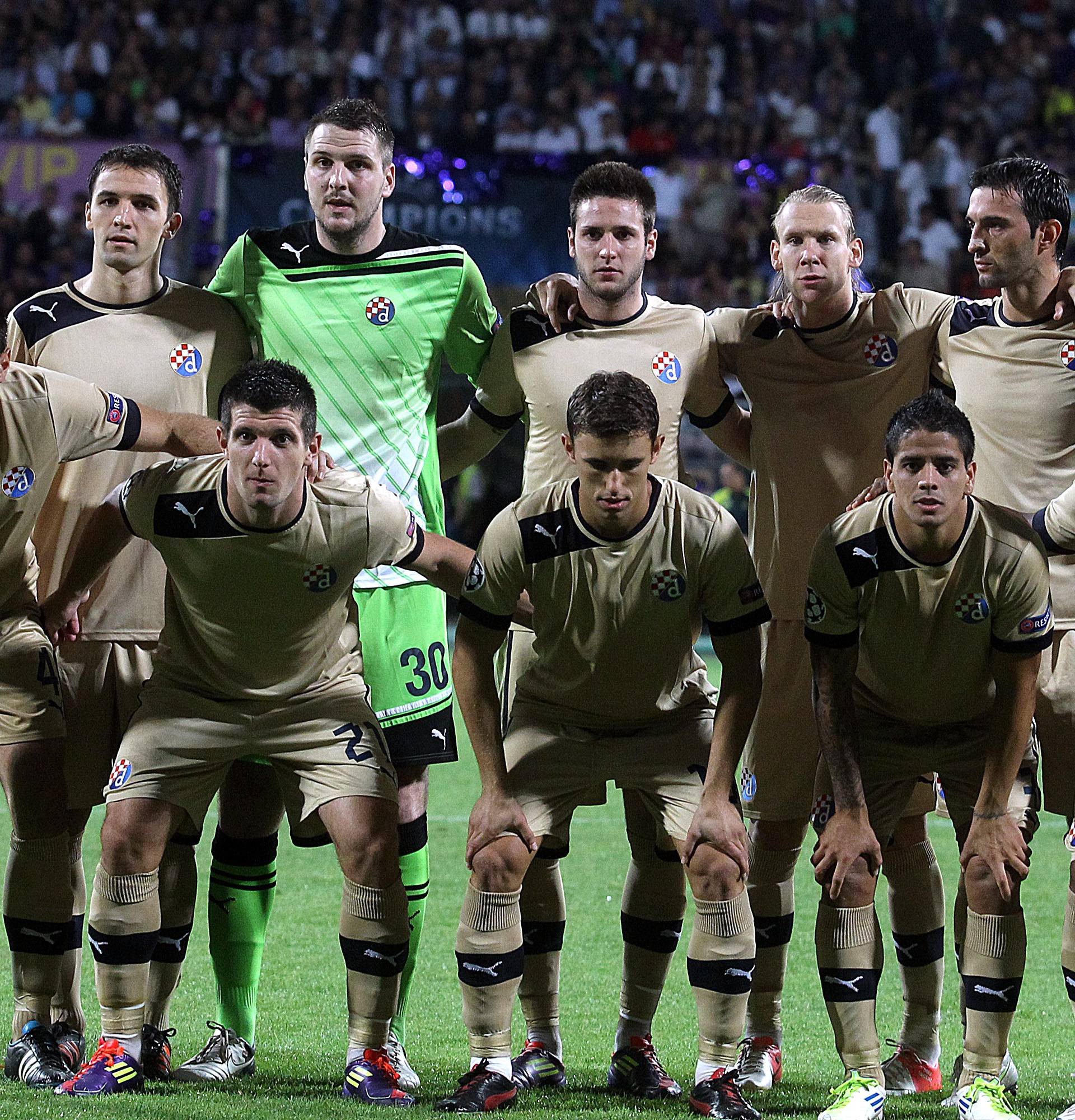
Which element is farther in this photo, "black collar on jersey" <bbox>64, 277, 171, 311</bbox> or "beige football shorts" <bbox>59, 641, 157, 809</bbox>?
"black collar on jersey" <bbox>64, 277, 171, 311</bbox>

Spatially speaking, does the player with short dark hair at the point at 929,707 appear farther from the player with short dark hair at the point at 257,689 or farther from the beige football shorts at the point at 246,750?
the beige football shorts at the point at 246,750

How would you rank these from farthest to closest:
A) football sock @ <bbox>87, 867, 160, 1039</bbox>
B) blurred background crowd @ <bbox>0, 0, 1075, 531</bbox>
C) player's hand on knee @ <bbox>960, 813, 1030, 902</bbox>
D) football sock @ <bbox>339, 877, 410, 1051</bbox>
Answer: blurred background crowd @ <bbox>0, 0, 1075, 531</bbox> < football sock @ <bbox>339, 877, 410, 1051</bbox> < football sock @ <bbox>87, 867, 160, 1039</bbox> < player's hand on knee @ <bbox>960, 813, 1030, 902</bbox>

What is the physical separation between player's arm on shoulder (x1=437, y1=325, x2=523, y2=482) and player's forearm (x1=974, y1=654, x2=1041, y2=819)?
173 cm

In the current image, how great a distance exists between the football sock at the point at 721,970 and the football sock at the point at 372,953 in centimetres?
78

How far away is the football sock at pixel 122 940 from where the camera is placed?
407 cm

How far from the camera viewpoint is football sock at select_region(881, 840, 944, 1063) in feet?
15.2

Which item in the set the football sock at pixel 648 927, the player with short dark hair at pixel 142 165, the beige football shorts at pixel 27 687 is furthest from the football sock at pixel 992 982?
the player with short dark hair at pixel 142 165

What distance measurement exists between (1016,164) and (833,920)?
2.18 metres

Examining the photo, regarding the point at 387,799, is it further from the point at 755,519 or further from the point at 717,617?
the point at 755,519

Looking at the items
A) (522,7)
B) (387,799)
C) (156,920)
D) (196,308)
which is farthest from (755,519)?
(522,7)

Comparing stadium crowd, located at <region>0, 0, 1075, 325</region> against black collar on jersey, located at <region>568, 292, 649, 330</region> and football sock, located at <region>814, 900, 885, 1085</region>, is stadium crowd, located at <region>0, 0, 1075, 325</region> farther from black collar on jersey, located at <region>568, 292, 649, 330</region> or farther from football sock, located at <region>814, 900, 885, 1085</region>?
football sock, located at <region>814, 900, 885, 1085</region>

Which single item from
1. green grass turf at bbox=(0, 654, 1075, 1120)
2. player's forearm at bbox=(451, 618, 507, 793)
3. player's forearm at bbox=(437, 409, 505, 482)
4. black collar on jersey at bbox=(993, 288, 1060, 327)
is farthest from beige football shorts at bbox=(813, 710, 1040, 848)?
player's forearm at bbox=(437, 409, 505, 482)

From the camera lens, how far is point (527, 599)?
169 inches

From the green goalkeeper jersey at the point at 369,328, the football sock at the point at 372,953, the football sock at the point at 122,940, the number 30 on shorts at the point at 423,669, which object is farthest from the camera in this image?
the green goalkeeper jersey at the point at 369,328
